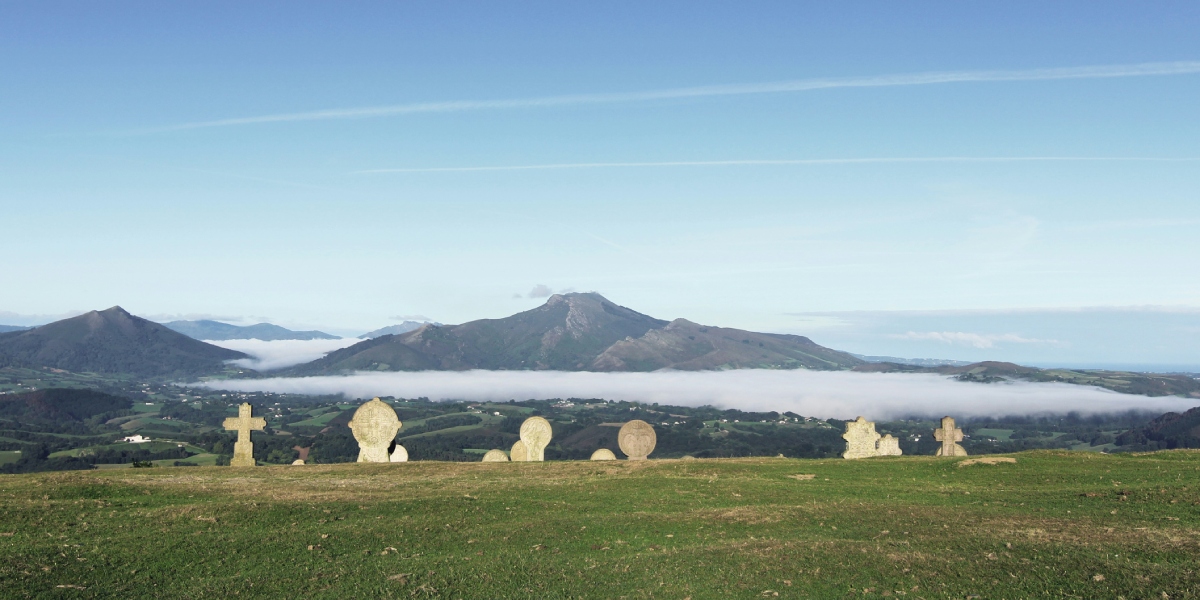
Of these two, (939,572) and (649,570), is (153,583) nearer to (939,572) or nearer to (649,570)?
(649,570)

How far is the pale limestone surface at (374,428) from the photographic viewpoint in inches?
1799

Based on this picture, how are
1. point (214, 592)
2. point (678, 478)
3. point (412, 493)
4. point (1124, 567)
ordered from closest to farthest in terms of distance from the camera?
point (214, 592), point (1124, 567), point (412, 493), point (678, 478)

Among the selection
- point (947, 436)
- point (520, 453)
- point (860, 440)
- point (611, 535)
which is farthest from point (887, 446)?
point (611, 535)

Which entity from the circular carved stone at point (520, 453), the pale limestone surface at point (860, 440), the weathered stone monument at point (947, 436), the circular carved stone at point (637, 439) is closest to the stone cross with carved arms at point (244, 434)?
the circular carved stone at point (520, 453)

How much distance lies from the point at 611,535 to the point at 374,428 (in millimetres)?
23565

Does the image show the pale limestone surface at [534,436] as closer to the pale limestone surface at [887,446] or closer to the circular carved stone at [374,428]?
the circular carved stone at [374,428]

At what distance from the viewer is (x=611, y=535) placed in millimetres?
25547

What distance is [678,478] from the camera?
37031mm

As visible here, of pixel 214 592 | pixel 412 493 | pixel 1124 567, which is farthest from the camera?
pixel 412 493

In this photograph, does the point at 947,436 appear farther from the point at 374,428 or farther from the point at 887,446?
the point at 374,428

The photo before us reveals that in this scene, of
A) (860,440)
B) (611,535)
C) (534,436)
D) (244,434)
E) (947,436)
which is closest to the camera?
(611,535)

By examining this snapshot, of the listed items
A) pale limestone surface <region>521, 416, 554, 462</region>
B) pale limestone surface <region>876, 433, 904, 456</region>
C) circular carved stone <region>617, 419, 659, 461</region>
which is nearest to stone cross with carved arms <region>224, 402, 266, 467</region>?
pale limestone surface <region>521, 416, 554, 462</region>

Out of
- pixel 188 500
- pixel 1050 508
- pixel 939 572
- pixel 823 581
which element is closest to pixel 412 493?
pixel 188 500

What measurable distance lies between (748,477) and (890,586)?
17.5 metres
